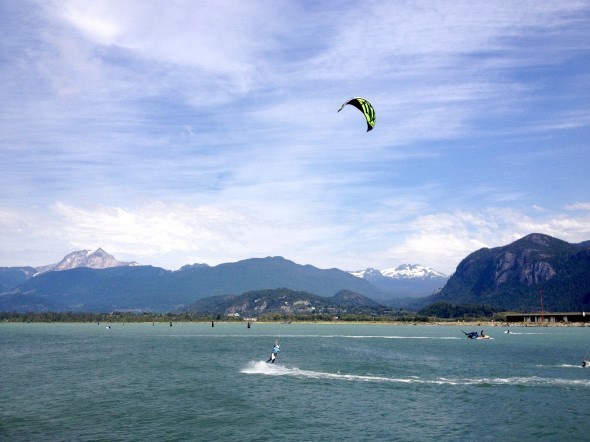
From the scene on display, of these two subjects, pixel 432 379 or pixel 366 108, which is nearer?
pixel 366 108

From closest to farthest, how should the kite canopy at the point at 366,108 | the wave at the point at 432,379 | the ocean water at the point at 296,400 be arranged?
the kite canopy at the point at 366,108
the ocean water at the point at 296,400
the wave at the point at 432,379

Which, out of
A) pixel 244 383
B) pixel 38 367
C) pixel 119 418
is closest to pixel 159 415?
pixel 119 418

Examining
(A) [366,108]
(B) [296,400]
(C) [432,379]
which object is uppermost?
(A) [366,108]

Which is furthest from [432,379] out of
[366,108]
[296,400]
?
[366,108]

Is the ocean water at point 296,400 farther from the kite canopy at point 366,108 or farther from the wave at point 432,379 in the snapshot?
the kite canopy at point 366,108

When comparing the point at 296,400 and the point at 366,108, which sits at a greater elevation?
the point at 366,108

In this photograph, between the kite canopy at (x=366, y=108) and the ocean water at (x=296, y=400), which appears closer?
the kite canopy at (x=366, y=108)

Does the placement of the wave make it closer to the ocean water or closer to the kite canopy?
the ocean water

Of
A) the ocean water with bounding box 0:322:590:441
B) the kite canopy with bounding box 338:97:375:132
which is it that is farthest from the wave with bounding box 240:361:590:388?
the kite canopy with bounding box 338:97:375:132

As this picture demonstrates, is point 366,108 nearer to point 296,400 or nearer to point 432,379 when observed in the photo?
point 296,400

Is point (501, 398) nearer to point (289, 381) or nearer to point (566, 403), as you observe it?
point (566, 403)

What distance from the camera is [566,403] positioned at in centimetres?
4559

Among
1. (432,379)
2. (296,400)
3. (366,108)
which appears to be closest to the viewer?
(366,108)

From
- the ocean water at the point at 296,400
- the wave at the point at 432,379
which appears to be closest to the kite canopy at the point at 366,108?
the ocean water at the point at 296,400
